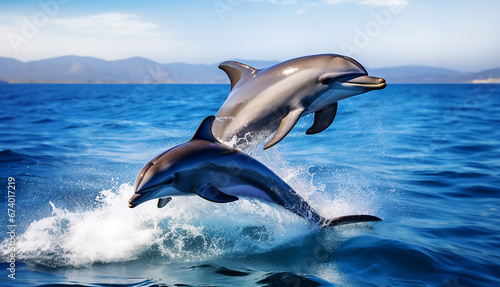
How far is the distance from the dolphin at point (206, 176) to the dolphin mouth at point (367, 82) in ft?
4.72

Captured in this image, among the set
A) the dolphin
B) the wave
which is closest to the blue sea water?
the wave

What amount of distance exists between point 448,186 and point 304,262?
5619 millimetres

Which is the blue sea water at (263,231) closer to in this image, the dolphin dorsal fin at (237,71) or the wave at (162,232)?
the wave at (162,232)

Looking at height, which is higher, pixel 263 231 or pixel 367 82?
pixel 367 82

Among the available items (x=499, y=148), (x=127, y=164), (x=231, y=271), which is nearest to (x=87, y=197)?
(x=127, y=164)

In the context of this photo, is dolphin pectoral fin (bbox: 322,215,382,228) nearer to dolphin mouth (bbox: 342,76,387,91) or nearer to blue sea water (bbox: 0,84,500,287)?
blue sea water (bbox: 0,84,500,287)

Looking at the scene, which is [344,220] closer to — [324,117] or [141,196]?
[324,117]

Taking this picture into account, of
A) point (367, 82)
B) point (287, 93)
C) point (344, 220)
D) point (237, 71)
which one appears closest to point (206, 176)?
point (287, 93)

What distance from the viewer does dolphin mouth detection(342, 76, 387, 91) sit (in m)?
5.11

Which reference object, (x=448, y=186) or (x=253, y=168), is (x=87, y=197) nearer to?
(x=253, y=168)

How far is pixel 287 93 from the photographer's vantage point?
17.6 feet

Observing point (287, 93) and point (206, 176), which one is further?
point (287, 93)

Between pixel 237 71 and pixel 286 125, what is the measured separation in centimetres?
120

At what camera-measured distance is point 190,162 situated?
4.54 meters
